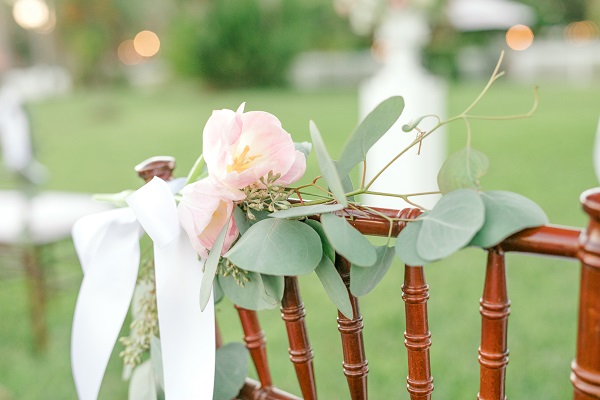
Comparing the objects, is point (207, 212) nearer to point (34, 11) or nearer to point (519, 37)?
point (34, 11)

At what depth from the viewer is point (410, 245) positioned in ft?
1.74

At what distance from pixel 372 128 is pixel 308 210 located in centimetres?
8

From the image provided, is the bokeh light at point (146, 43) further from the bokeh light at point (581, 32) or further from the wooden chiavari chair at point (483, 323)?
the wooden chiavari chair at point (483, 323)

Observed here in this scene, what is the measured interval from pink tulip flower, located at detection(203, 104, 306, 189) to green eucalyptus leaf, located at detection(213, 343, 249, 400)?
0.26 meters

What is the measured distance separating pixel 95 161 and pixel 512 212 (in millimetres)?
7491

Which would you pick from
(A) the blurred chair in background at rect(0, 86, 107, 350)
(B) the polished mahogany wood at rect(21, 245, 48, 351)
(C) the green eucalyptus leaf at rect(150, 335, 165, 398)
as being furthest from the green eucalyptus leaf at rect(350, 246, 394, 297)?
(B) the polished mahogany wood at rect(21, 245, 48, 351)

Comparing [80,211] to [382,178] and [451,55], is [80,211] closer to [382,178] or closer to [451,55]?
[382,178]

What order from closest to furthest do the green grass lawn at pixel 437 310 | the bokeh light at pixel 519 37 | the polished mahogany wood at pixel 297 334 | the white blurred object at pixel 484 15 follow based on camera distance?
the polished mahogany wood at pixel 297 334
the green grass lawn at pixel 437 310
the white blurred object at pixel 484 15
the bokeh light at pixel 519 37

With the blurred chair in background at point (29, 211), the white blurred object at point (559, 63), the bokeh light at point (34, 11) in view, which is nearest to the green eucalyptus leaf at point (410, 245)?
the blurred chair in background at point (29, 211)

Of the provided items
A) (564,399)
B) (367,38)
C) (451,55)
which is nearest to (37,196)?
(564,399)

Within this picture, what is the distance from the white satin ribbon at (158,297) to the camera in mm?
667

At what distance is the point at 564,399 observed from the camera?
7.48 ft

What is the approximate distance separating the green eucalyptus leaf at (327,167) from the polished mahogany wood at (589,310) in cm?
17

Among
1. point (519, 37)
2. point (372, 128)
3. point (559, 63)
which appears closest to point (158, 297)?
point (372, 128)
